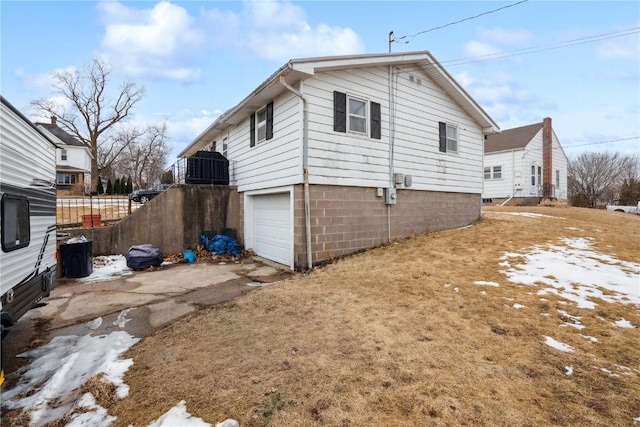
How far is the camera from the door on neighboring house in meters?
8.39

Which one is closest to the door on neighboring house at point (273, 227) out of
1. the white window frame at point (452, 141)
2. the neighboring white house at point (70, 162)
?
the white window frame at point (452, 141)

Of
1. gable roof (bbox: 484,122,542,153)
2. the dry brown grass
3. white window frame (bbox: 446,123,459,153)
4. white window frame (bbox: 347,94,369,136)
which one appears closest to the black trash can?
the dry brown grass

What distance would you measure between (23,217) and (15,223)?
9.9 inches

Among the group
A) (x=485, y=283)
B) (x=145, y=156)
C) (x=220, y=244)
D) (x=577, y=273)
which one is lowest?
(x=485, y=283)

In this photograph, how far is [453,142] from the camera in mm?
11312

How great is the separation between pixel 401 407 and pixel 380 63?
849 cm

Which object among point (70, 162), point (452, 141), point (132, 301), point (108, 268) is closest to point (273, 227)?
point (132, 301)

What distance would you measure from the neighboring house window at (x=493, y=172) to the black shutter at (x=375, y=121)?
1727 cm

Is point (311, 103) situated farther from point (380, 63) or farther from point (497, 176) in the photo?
point (497, 176)

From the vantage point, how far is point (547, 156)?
890 inches

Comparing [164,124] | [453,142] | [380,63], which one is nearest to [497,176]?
[453,142]

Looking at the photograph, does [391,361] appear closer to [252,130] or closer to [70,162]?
[252,130]

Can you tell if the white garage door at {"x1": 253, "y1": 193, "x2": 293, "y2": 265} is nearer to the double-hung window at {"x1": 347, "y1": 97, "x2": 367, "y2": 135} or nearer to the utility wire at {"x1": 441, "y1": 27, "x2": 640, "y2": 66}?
the double-hung window at {"x1": 347, "y1": 97, "x2": 367, "y2": 135}

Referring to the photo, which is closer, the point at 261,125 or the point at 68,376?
the point at 68,376
